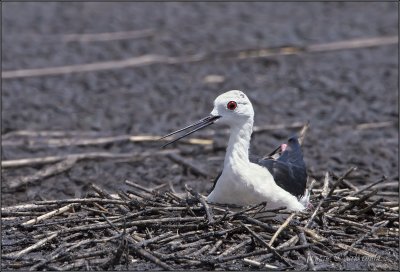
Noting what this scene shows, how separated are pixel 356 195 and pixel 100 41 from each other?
9.89m

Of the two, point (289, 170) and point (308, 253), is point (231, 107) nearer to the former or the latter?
point (289, 170)

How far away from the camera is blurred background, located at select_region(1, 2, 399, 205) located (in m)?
12.1

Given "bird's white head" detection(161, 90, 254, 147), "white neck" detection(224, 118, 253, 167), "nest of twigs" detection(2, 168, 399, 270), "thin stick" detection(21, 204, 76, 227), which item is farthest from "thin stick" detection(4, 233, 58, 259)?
"white neck" detection(224, 118, 253, 167)

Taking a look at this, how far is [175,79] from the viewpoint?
54.3ft

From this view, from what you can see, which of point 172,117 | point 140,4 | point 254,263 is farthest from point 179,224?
point 140,4

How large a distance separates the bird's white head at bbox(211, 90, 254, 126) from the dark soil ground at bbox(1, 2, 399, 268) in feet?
7.96

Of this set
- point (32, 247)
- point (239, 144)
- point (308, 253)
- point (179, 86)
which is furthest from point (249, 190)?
point (179, 86)

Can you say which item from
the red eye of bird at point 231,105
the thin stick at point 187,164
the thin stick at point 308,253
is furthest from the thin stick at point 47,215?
the thin stick at point 187,164

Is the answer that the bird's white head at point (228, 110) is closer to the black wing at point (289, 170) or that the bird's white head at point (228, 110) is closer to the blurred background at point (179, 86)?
the black wing at point (289, 170)

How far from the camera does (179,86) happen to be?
1614 cm

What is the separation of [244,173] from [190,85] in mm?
7335

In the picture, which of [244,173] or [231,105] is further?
[231,105]

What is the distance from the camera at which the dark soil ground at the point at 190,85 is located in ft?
40.2

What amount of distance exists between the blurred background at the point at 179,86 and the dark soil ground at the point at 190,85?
0.09 feet
